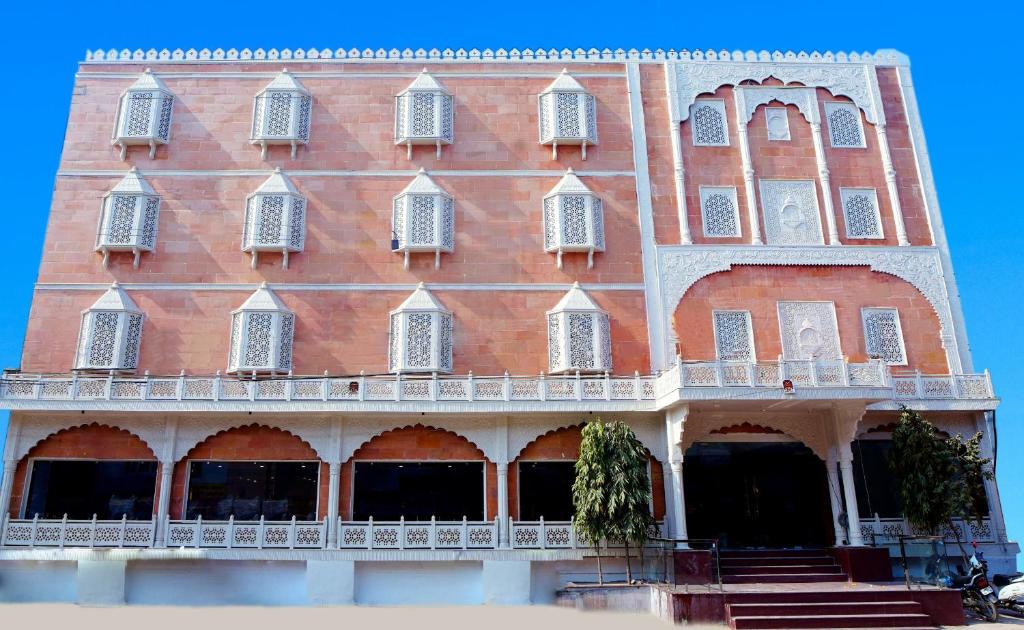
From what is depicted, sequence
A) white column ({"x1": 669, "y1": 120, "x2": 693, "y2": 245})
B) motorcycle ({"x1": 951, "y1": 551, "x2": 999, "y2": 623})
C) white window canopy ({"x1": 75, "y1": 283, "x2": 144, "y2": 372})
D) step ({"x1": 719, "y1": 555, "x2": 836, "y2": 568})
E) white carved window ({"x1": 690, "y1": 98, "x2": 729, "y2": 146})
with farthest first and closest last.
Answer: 1. white carved window ({"x1": 690, "y1": 98, "x2": 729, "y2": 146})
2. white column ({"x1": 669, "y1": 120, "x2": 693, "y2": 245})
3. white window canopy ({"x1": 75, "y1": 283, "x2": 144, "y2": 372})
4. step ({"x1": 719, "y1": 555, "x2": 836, "y2": 568})
5. motorcycle ({"x1": 951, "y1": 551, "x2": 999, "y2": 623})

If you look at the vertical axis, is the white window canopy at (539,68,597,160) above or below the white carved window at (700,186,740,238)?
above

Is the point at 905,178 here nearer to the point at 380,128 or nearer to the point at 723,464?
the point at 723,464

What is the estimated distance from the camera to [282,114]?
18453 mm

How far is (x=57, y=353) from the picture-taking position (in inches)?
651

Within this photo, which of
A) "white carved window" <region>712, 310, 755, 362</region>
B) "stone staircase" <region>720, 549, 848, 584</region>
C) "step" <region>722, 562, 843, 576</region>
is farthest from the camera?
"white carved window" <region>712, 310, 755, 362</region>

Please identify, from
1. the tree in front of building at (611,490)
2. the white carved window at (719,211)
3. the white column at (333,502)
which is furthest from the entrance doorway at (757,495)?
the white column at (333,502)

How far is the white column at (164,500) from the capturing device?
14.8 m

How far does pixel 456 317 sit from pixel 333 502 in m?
4.66

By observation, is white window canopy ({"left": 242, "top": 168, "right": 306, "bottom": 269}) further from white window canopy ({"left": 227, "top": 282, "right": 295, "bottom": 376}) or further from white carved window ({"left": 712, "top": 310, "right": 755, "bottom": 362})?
white carved window ({"left": 712, "top": 310, "right": 755, "bottom": 362})

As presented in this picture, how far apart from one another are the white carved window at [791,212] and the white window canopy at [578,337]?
456 centimetres

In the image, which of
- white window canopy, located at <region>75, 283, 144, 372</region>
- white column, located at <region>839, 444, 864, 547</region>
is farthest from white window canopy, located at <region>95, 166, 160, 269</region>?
white column, located at <region>839, 444, 864, 547</region>

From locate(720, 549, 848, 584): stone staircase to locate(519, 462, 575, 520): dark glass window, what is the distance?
322cm

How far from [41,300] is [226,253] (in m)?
4.01

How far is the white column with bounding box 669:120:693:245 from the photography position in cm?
1781
